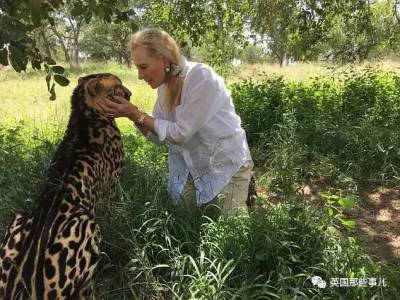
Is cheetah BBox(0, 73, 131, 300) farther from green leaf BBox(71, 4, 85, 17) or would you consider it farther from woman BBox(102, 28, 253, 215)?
green leaf BBox(71, 4, 85, 17)

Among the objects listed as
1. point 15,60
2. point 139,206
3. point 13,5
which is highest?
point 13,5

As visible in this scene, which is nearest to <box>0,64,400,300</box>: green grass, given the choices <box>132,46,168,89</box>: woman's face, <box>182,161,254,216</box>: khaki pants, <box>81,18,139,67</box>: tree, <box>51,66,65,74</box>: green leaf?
<box>182,161,254,216</box>: khaki pants

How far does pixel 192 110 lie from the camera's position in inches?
136

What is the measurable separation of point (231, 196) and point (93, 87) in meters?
1.30

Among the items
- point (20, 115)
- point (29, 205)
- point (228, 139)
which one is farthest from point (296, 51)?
point (29, 205)

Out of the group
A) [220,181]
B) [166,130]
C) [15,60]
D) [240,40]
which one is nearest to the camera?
[15,60]

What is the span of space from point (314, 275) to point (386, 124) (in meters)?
4.28

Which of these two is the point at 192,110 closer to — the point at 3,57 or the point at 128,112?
the point at 128,112

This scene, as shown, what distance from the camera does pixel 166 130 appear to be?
346 centimetres

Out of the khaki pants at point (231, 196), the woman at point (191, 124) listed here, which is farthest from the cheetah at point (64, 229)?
the khaki pants at point (231, 196)

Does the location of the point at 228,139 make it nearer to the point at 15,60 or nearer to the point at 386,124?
the point at 15,60

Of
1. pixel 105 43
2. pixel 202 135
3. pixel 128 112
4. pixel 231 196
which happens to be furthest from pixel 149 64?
pixel 105 43

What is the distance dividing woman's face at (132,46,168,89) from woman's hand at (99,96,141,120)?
0.83ft

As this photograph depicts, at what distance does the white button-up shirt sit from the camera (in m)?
3.45
